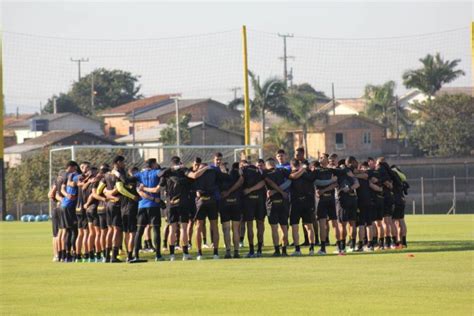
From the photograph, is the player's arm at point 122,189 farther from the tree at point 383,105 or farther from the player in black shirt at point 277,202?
the tree at point 383,105

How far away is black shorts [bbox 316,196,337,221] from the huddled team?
0.07 ft

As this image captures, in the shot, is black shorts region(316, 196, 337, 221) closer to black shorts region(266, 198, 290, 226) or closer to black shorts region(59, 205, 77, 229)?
black shorts region(266, 198, 290, 226)

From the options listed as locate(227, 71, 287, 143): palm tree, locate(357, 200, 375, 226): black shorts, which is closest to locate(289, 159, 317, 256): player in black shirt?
locate(357, 200, 375, 226): black shorts

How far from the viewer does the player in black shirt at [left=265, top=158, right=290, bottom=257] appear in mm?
24594

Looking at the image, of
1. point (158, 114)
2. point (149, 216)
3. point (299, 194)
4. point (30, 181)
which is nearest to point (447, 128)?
point (158, 114)

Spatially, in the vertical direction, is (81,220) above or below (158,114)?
below

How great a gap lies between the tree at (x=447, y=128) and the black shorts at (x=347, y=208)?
2337 inches

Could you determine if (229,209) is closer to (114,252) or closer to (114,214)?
(114,214)

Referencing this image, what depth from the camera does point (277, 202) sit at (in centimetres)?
2477

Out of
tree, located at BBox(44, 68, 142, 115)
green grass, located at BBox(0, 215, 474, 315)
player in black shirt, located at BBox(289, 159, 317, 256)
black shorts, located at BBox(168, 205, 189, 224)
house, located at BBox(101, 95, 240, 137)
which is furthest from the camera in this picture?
tree, located at BBox(44, 68, 142, 115)

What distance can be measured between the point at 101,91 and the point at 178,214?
107 m

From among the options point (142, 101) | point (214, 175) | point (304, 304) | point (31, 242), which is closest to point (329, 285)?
point (304, 304)

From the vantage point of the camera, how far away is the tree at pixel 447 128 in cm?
8388

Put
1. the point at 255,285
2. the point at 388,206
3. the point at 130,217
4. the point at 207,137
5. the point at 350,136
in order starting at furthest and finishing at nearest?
the point at 207,137, the point at 350,136, the point at 388,206, the point at 130,217, the point at 255,285
